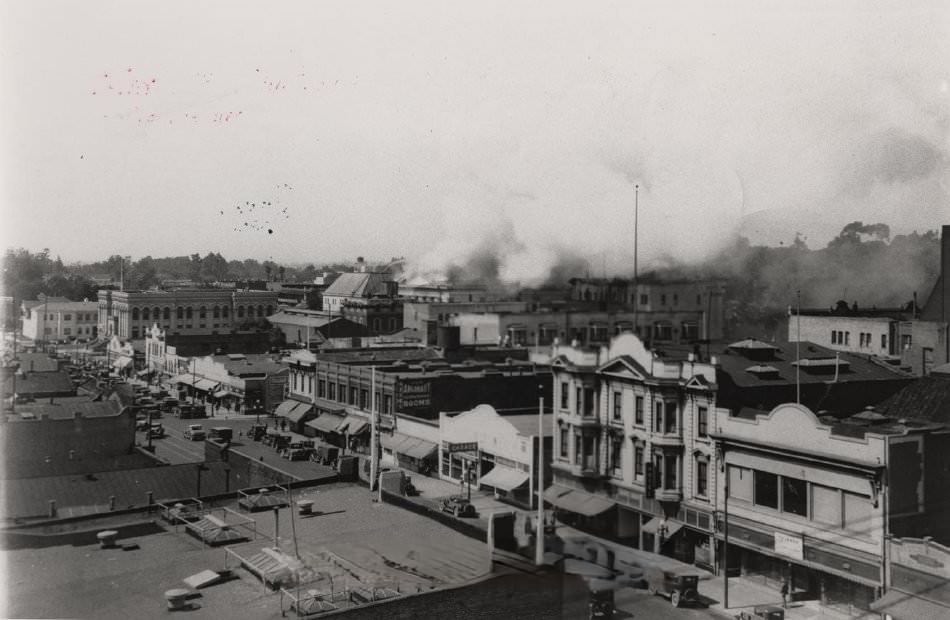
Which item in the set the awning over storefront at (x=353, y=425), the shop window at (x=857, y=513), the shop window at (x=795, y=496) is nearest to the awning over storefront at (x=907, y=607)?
the shop window at (x=857, y=513)

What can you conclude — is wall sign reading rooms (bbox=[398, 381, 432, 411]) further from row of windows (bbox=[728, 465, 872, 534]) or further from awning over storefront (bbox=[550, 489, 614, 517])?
row of windows (bbox=[728, 465, 872, 534])

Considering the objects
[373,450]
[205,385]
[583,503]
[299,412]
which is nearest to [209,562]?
[373,450]

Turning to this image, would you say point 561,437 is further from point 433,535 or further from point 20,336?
point 20,336

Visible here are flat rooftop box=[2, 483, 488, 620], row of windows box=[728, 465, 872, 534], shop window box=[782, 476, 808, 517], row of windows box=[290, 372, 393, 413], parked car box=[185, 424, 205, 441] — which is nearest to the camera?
flat rooftop box=[2, 483, 488, 620]

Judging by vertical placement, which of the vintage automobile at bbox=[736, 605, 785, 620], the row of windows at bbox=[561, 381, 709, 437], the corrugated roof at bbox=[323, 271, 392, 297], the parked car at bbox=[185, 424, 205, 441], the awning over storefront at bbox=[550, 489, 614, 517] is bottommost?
the parked car at bbox=[185, 424, 205, 441]

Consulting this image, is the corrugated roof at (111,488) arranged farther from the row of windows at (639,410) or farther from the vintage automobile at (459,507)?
the row of windows at (639,410)

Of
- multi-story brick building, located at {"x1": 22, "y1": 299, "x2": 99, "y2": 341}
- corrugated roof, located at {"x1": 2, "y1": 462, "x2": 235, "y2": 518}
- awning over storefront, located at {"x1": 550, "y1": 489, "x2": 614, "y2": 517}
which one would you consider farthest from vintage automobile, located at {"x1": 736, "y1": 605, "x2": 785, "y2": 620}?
multi-story brick building, located at {"x1": 22, "y1": 299, "x2": 99, "y2": 341}

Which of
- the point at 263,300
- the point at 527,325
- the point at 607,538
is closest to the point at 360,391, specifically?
the point at 527,325
